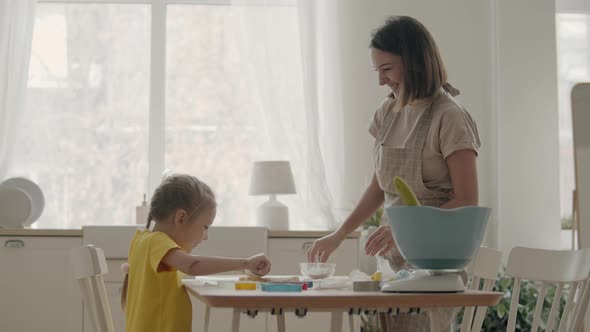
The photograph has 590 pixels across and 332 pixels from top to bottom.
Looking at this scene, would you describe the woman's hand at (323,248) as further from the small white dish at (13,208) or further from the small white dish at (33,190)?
the small white dish at (33,190)

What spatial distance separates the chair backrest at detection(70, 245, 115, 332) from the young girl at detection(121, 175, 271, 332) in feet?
0.24

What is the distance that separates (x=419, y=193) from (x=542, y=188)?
285 centimetres

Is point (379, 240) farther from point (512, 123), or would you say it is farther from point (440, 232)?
→ point (512, 123)

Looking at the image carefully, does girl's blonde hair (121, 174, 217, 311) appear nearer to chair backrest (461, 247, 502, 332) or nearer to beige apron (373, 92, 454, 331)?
beige apron (373, 92, 454, 331)

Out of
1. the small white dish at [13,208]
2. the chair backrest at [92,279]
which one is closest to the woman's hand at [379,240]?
the chair backrest at [92,279]

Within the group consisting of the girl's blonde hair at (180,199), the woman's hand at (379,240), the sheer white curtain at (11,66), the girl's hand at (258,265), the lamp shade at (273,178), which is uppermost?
the sheer white curtain at (11,66)

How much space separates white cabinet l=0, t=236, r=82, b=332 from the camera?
3898mm

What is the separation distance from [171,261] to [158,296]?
0.11 metres

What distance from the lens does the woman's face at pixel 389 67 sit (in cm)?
201

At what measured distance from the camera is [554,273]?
6.40 feet

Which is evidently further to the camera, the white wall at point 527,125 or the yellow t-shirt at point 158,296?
the white wall at point 527,125

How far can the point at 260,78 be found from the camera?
4.55 metres

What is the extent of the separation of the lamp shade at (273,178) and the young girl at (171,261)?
7.06ft

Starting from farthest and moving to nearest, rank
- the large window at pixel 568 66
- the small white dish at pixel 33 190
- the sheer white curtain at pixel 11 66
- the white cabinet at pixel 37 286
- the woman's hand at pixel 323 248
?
the large window at pixel 568 66, the sheer white curtain at pixel 11 66, the small white dish at pixel 33 190, the white cabinet at pixel 37 286, the woman's hand at pixel 323 248
